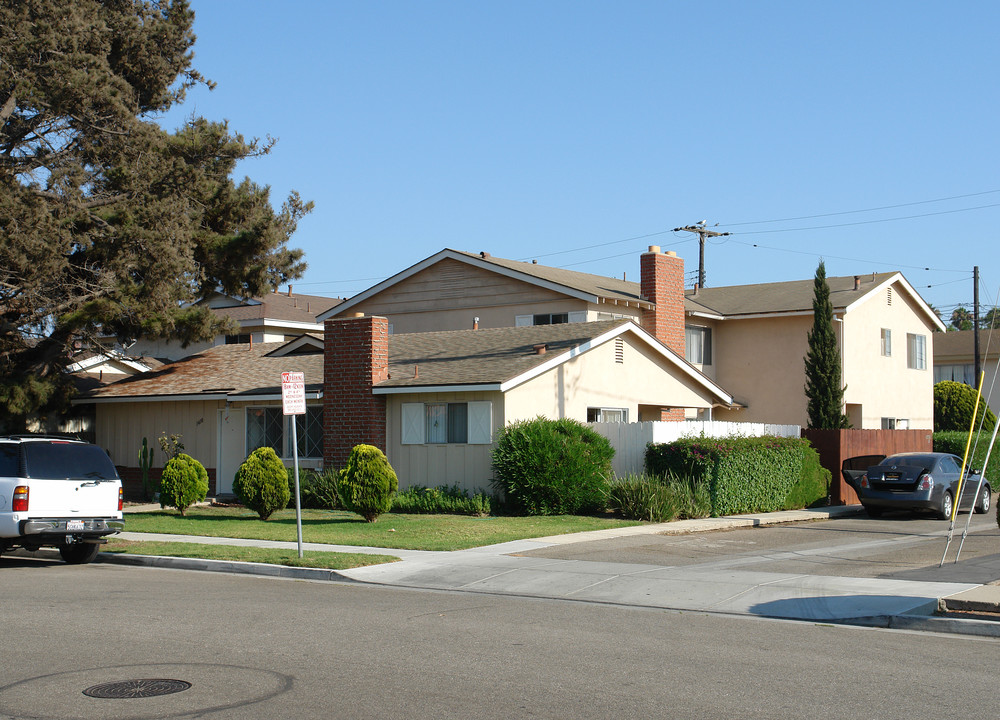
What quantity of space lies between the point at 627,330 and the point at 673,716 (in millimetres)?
19432

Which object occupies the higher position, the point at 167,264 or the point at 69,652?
the point at 167,264

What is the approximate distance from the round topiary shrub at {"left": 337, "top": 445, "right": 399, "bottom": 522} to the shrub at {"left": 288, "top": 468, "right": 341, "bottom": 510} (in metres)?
3.53

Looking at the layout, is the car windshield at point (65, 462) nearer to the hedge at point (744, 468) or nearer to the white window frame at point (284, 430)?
the white window frame at point (284, 430)

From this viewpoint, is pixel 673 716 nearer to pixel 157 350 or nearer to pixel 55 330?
pixel 55 330

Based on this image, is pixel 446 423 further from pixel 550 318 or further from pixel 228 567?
pixel 550 318

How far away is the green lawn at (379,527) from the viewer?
17.6 m

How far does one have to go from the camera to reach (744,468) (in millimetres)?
23516

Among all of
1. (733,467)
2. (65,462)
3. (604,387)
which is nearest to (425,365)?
(604,387)

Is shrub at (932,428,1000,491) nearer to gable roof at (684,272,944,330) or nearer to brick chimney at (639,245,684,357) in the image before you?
gable roof at (684,272,944,330)

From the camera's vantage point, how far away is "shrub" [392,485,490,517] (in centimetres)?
2266

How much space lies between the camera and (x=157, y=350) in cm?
4284

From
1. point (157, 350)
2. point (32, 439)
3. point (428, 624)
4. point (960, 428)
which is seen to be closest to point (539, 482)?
point (32, 439)

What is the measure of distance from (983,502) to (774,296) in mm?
13458

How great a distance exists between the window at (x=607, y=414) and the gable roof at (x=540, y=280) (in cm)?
544
